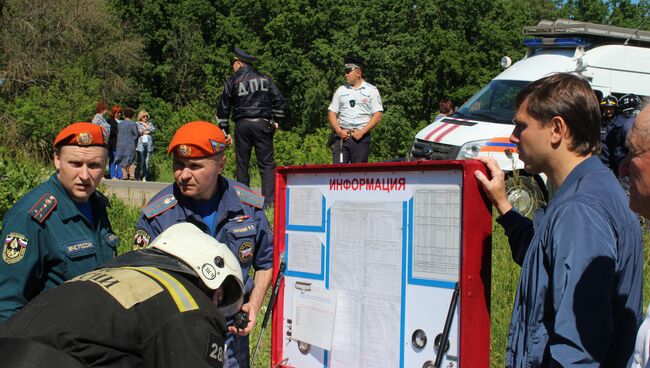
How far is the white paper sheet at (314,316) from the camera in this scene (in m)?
4.05

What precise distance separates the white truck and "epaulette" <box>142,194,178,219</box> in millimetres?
7088

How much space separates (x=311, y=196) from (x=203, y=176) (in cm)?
64

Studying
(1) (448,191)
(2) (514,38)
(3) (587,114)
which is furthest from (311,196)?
(2) (514,38)

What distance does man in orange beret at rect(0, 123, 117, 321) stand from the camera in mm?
3412

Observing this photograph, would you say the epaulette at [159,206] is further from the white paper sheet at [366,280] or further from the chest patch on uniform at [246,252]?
the white paper sheet at [366,280]

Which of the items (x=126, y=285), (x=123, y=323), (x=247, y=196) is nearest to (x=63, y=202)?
(x=247, y=196)

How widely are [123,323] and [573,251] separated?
1.55m

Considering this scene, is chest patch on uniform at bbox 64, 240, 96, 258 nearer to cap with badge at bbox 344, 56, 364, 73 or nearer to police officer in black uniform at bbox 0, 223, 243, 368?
police officer in black uniform at bbox 0, 223, 243, 368

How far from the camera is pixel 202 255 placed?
9.20ft

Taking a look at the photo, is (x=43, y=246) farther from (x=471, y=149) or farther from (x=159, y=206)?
(x=471, y=149)

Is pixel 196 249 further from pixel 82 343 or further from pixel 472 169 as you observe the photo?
pixel 472 169

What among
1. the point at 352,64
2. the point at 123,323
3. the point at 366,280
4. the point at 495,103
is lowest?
the point at 366,280

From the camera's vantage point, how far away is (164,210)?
399cm

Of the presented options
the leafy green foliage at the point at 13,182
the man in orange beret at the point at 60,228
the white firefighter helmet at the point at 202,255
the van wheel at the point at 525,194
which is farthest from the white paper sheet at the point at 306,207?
the van wheel at the point at 525,194
